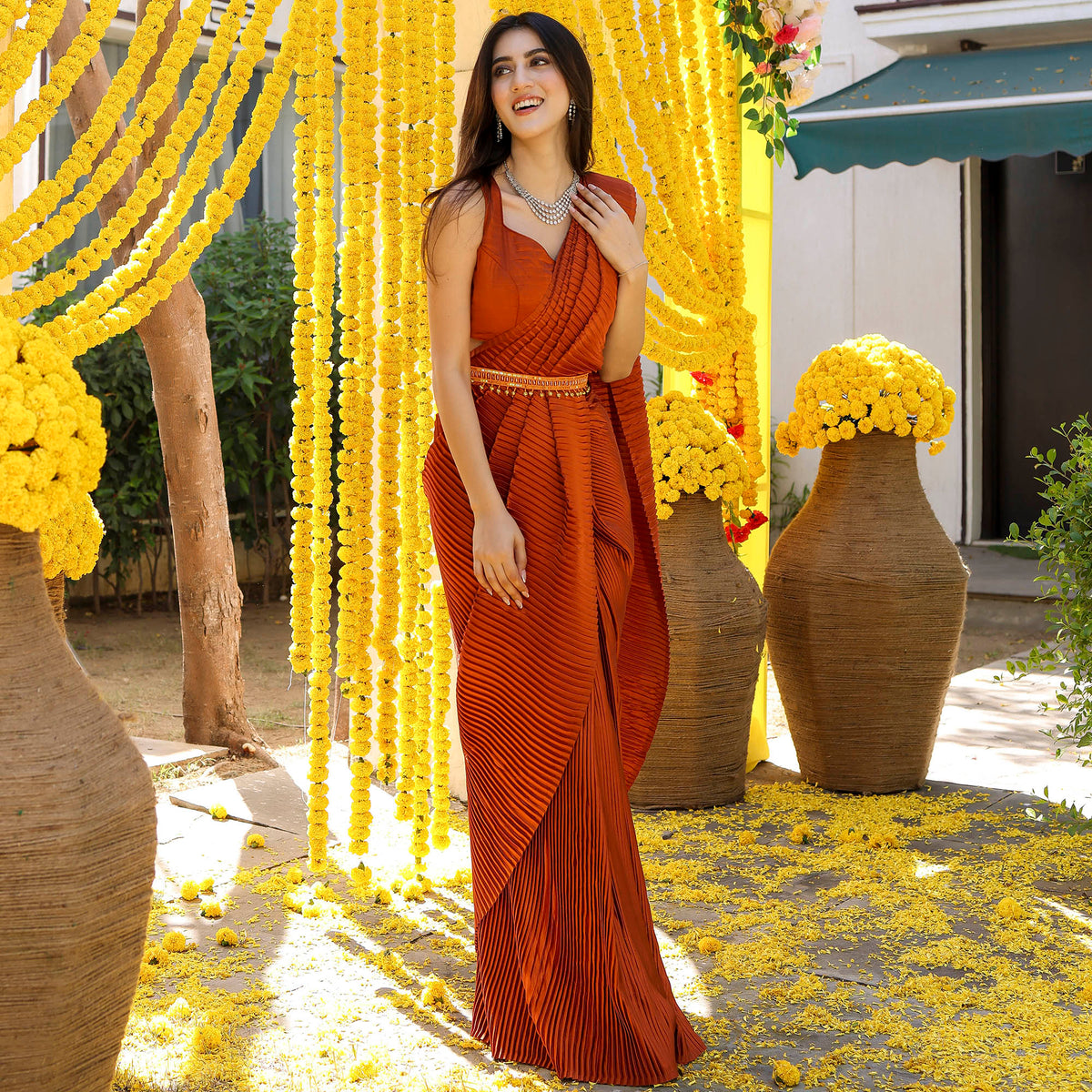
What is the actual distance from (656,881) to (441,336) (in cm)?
165

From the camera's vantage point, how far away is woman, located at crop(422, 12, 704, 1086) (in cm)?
255

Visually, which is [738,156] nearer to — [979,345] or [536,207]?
[536,207]

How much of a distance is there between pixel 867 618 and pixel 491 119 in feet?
7.17

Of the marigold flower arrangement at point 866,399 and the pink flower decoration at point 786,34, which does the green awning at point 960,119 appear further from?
the marigold flower arrangement at point 866,399

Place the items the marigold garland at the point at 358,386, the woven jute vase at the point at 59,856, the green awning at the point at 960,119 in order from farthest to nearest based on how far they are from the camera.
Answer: the green awning at the point at 960,119 → the marigold garland at the point at 358,386 → the woven jute vase at the point at 59,856

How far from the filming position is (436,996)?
2.79 metres

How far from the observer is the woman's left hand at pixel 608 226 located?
2643 millimetres

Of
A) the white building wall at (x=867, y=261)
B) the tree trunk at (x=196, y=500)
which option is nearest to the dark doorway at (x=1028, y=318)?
the white building wall at (x=867, y=261)

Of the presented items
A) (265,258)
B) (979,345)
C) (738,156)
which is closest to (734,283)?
(738,156)

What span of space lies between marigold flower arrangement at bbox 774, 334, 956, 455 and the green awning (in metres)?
2.51

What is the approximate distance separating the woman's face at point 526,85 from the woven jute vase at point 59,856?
1.26m

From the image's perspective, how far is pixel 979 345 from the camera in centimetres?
1006

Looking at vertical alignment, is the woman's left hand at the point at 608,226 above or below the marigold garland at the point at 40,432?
above

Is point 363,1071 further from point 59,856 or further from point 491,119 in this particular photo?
point 491,119
